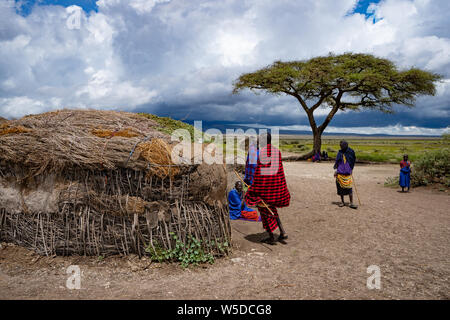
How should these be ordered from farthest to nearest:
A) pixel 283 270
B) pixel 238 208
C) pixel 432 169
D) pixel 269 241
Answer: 1. pixel 432 169
2. pixel 238 208
3. pixel 269 241
4. pixel 283 270

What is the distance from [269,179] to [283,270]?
1553 millimetres

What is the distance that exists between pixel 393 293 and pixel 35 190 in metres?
5.28

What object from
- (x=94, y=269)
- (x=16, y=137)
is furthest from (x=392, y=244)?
(x=16, y=137)

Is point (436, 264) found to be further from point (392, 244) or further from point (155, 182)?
point (155, 182)

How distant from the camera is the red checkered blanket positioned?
16.6 ft

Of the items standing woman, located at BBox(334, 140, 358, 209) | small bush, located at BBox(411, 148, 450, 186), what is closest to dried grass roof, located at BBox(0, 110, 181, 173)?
standing woman, located at BBox(334, 140, 358, 209)

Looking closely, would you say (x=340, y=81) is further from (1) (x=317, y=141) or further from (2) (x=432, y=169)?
(2) (x=432, y=169)

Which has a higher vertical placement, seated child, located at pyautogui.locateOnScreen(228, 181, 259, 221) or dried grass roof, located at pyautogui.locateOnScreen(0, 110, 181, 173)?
dried grass roof, located at pyautogui.locateOnScreen(0, 110, 181, 173)

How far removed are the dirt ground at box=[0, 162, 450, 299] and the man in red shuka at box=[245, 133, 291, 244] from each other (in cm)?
63

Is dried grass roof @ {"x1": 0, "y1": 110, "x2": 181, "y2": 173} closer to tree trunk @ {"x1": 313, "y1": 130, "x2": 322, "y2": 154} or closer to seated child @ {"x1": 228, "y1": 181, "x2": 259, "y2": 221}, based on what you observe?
seated child @ {"x1": 228, "y1": 181, "x2": 259, "y2": 221}

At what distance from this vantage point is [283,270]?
13.8 ft

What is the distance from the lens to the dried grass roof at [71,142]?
4.31 m

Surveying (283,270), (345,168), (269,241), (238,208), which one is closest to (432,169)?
(345,168)

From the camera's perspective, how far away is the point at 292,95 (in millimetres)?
23250
